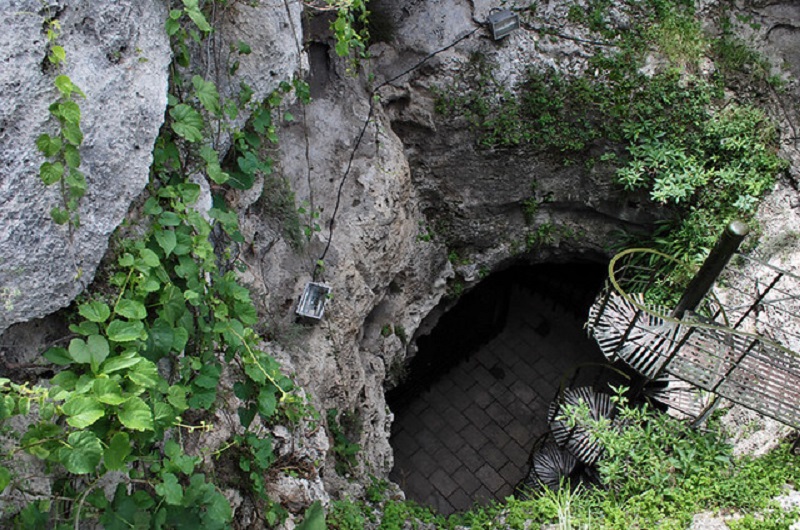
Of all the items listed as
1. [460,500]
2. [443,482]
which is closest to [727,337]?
[460,500]

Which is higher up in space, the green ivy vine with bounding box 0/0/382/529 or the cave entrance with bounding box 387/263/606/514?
the green ivy vine with bounding box 0/0/382/529

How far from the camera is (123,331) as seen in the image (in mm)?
3100

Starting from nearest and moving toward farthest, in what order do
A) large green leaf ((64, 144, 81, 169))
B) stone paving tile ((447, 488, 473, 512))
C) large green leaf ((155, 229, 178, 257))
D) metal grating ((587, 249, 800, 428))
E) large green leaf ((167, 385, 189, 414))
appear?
1. large green leaf ((64, 144, 81, 169))
2. large green leaf ((167, 385, 189, 414))
3. large green leaf ((155, 229, 178, 257))
4. metal grating ((587, 249, 800, 428))
5. stone paving tile ((447, 488, 473, 512))

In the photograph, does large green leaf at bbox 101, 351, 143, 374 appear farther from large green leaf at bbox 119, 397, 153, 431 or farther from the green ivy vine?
large green leaf at bbox 119, 397, 153, 431

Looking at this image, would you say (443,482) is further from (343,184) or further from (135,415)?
(135,415)

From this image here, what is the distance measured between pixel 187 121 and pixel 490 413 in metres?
6.80

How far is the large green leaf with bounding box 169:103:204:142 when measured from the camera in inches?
145

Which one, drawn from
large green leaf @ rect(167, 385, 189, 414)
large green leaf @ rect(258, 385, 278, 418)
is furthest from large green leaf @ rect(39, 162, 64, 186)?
large green leaf @ rect(258, 385, 278, 418)

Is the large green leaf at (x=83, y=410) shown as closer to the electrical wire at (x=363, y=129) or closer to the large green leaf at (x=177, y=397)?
the large green leaf at (x=177, y=397)

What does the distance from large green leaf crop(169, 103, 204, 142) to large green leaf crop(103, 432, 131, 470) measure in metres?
1.72

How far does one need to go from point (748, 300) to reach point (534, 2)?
3.95 metres

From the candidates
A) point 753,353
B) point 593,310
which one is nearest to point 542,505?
point 593,310

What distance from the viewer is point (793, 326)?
6.10 metres

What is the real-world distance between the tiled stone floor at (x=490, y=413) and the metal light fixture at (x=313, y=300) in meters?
4.20
